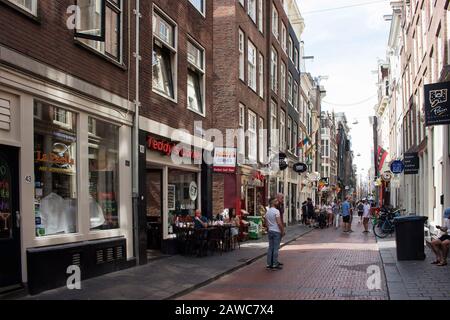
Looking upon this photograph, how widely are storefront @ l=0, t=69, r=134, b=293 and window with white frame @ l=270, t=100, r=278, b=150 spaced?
56.3 feet

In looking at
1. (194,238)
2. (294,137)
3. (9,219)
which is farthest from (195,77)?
(294,137)

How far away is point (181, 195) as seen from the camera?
627 inches

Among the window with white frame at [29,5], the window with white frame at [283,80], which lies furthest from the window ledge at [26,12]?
the window with white frame at [283,80]

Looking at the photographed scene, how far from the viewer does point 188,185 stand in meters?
16.4

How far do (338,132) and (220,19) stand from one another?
81366 millimetres

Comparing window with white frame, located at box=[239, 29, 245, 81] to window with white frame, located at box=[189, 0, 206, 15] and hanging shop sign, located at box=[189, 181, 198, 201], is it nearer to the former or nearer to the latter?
window with white frame, located at box=[189, 0, 206, 15]

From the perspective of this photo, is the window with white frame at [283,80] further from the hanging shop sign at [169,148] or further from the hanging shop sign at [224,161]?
the hanging shop sign at [169,148]

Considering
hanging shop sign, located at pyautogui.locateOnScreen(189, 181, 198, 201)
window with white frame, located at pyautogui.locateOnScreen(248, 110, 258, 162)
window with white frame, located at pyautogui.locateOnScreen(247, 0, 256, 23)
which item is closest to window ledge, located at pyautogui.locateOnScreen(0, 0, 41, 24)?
Result: hanging shop sign, located at pyautogui.locateOnScreen(189, 181, 198, 201)

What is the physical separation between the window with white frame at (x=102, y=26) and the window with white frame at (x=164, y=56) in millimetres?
1990

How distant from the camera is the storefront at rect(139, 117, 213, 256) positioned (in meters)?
13.4

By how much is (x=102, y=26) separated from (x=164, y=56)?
5.07m

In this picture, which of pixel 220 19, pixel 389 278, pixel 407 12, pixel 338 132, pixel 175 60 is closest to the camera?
pixel 389 278
